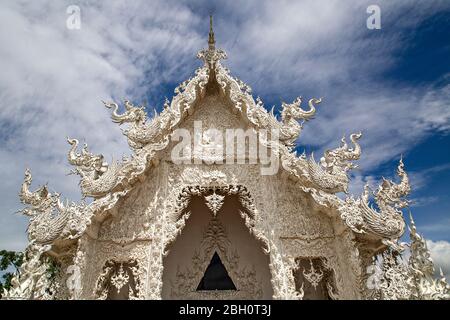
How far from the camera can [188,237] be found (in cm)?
712

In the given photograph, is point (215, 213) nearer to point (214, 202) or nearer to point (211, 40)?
point (214, 202)

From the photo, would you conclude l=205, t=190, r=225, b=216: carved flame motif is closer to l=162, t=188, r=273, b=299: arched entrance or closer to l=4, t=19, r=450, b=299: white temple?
l=4, t=19, r=450, b=299: white temple

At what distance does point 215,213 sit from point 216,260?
178cm

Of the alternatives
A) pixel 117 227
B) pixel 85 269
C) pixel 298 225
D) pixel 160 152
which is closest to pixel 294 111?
pixel 298 225

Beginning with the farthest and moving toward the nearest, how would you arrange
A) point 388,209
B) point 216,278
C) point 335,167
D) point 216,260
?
1. point 216,260
2. point 216,278
3. point 335,167
4. point 388,209

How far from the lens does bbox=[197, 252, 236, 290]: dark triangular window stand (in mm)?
6770

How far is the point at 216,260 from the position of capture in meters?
7.01

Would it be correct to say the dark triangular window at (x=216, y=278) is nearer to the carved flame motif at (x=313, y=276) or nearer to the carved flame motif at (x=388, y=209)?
the carved flame motif at (x=313, y=276)

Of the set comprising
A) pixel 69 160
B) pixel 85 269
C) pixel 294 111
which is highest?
pixel 294 111

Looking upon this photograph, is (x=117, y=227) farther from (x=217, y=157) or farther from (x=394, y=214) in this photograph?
(x=394, y=214)

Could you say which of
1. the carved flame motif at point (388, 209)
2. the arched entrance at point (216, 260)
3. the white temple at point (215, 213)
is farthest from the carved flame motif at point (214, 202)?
the carved flame motif at point (388, 209)

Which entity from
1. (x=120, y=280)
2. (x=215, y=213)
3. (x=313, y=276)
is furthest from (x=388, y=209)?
(x=120, y=280)

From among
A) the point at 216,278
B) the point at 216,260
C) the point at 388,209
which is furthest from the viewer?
the point at 216,260
